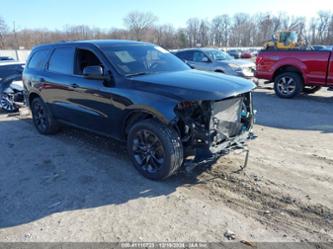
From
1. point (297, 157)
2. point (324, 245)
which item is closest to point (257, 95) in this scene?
point (297, 157)

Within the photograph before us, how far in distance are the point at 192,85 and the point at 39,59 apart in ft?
13.0

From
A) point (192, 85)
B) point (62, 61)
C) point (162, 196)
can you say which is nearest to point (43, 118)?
point (62, 61)

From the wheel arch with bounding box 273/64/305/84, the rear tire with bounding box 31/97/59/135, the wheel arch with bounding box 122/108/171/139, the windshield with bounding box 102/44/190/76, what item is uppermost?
the windshield with bounding box 102/44/190/76

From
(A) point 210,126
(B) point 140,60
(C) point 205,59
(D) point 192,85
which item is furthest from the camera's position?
(C) point 205,59

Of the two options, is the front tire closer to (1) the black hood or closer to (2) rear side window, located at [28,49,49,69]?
(1) the black hood

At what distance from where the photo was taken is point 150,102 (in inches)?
154

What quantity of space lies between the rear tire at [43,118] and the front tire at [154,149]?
8.71 ft

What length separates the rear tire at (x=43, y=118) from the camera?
621 centimetres

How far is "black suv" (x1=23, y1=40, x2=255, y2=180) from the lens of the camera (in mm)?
3783

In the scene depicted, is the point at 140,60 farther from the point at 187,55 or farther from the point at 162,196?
the point at 187,55

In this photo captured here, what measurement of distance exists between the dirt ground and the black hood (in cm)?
122

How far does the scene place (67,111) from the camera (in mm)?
5527

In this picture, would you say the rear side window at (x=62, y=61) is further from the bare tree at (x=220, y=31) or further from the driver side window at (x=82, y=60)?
the bare tree at (x=220, y=31)

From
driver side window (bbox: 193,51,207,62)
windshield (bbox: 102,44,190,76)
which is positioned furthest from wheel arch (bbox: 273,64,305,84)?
windshield (bbox: 102,44,190,76)
